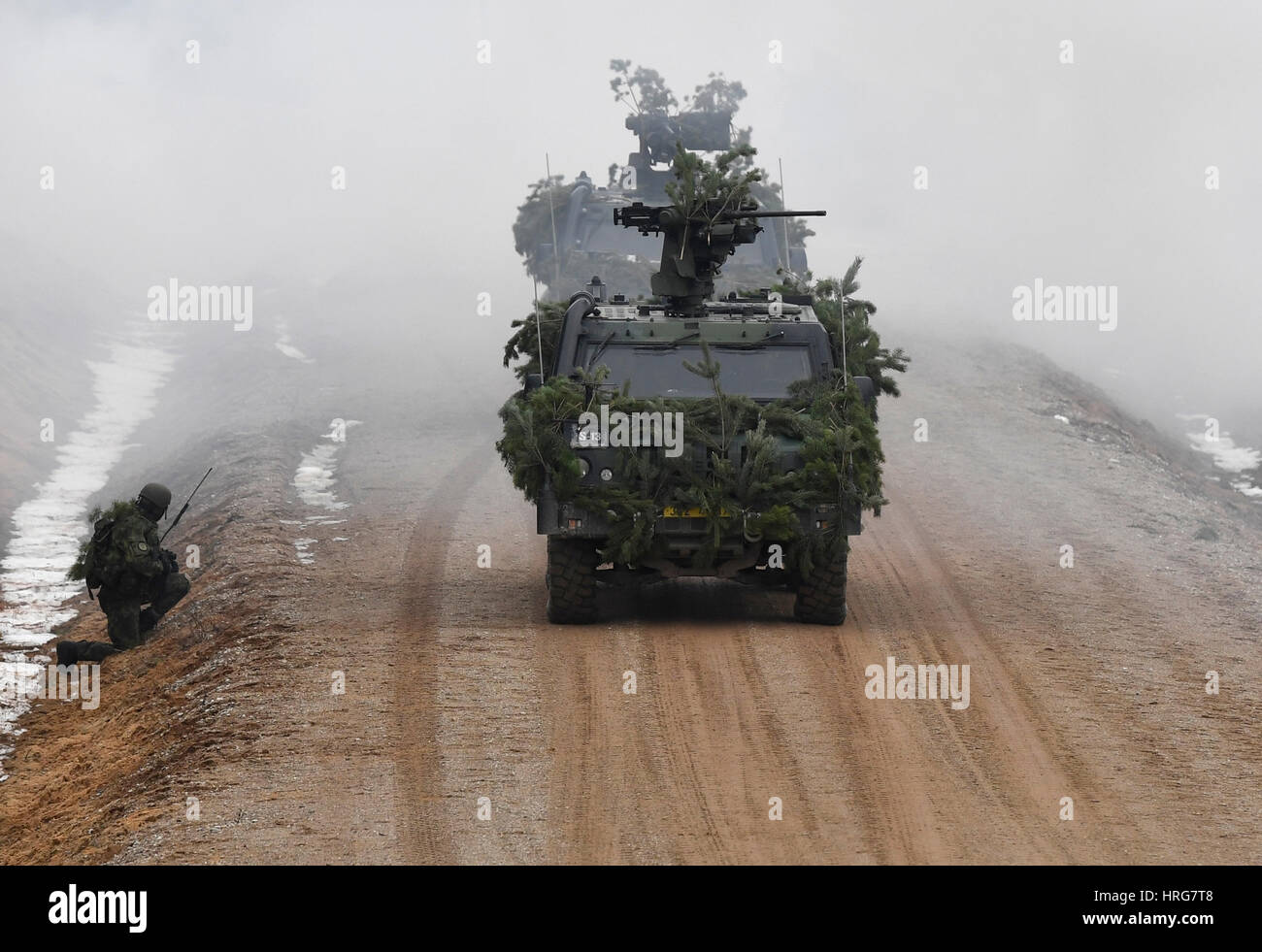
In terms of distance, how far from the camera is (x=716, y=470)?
1233cm

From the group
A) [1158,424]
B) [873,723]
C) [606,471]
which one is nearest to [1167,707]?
[873,723]

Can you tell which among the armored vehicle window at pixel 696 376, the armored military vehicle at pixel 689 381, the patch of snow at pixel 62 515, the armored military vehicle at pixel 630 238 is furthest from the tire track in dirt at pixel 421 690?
the armored military vehicle at pixel 630 238

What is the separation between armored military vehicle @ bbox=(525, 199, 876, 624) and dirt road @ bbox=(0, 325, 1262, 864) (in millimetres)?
419

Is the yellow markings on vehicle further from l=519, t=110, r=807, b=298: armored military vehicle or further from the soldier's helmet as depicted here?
l=519, t=110, r=807, b=298: armored military vehicle

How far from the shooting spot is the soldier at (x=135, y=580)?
13695mm

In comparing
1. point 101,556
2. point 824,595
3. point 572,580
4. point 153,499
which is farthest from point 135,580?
point 824,595

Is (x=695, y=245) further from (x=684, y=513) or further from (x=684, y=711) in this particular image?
(x=684, y=711)

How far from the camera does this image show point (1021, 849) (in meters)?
8.45

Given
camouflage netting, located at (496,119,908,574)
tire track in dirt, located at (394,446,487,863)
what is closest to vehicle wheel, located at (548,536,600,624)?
camouflage netting, located at (496,119,908,574)

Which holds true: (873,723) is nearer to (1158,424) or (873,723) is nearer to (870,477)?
(870,477)

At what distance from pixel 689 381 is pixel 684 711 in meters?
3.30

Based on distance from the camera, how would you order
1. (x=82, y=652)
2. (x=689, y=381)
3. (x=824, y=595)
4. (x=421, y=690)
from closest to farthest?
(x=421, y=690) < (x=824, y=595) < (x=689, y=381) < (x=82, y=652)

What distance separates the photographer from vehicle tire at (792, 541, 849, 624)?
12.8 m

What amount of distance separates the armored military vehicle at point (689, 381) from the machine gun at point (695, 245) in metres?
0.01
